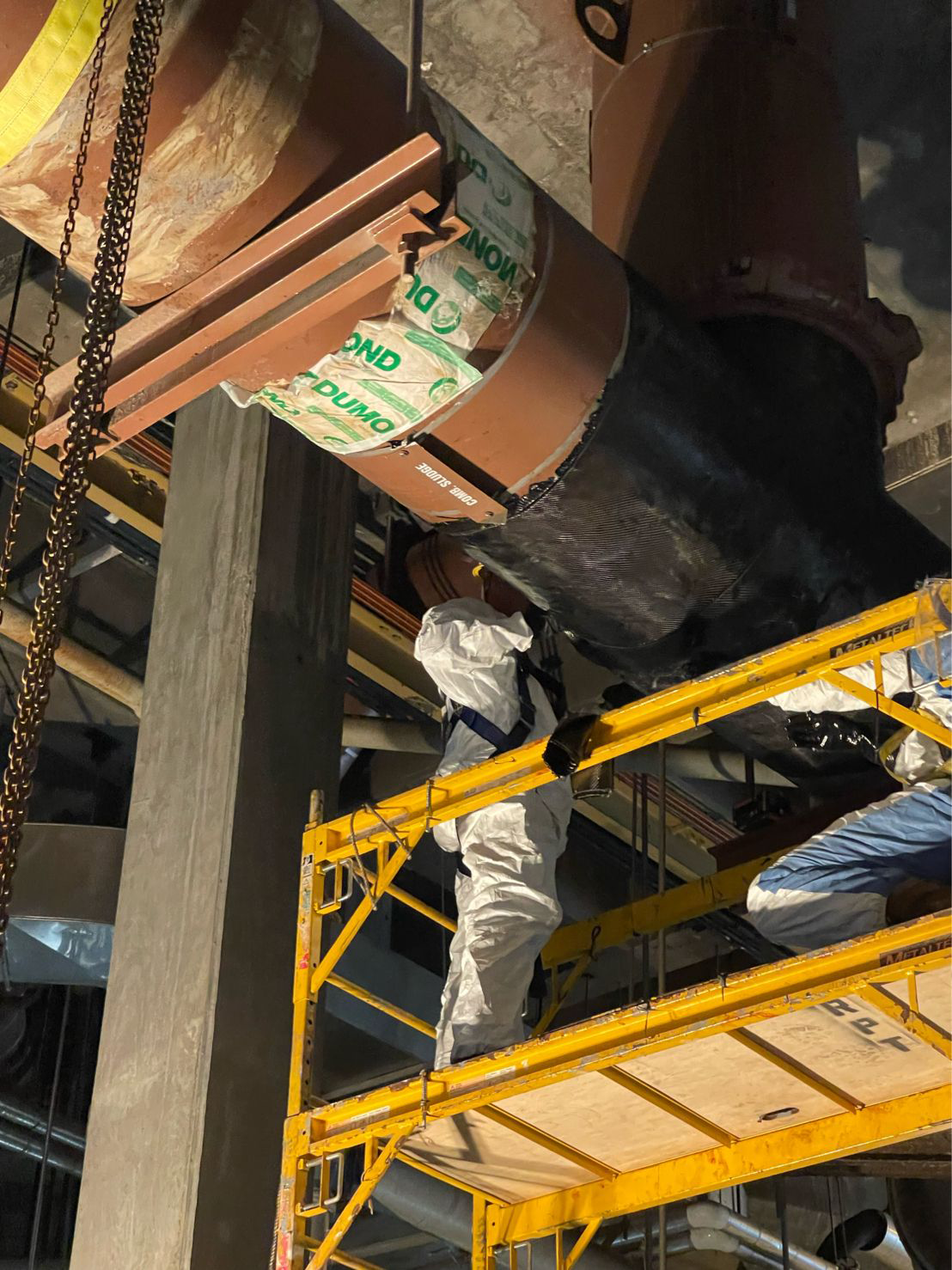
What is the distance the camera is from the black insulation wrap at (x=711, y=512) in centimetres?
620

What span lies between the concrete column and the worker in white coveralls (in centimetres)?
249

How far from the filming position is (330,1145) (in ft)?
20.3

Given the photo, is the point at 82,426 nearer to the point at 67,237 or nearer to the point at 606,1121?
the point at 67,237

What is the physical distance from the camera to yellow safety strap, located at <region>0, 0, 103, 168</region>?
4645mm

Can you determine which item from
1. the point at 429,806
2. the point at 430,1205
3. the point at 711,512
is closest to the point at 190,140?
the point at 711,512

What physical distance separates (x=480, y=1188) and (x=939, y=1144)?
2.00 metres

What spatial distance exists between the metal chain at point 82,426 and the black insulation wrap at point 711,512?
212cm

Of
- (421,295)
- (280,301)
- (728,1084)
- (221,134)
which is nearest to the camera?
(221,134)

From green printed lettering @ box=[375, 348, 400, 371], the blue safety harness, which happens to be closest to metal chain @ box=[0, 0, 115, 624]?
green printed lettering @ box=[375, 348, 400, 371]

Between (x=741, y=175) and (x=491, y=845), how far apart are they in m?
3.24

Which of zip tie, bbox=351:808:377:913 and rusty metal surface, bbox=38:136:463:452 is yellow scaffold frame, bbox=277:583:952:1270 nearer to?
zip tie, bbox=351:808:377:913

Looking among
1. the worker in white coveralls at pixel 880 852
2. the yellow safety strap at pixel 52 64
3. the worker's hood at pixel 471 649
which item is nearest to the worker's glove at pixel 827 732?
the worker in white coveralls at pixel 880 852

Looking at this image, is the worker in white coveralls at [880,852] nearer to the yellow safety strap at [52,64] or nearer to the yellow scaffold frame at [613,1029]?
the yellow scaffold frame at [613,1029]

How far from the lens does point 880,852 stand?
5.66m
